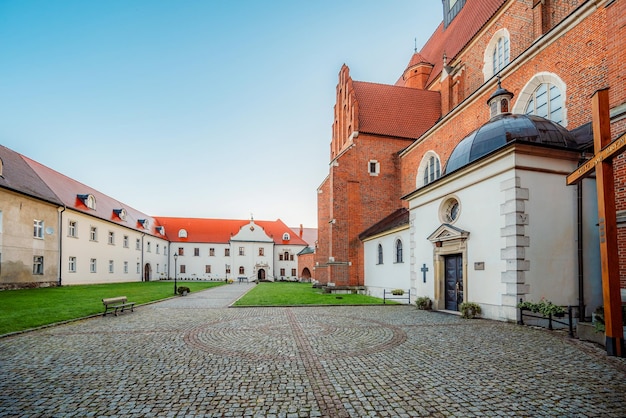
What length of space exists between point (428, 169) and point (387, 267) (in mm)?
6735

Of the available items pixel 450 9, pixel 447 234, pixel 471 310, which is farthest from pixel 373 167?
pixel 450 9

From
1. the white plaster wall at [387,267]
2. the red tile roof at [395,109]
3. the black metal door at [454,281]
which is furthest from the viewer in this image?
the red tile roof at [395,109]

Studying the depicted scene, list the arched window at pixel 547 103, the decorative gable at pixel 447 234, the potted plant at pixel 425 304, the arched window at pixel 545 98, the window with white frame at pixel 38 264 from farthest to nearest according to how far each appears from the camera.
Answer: the window with white frame at pixel 38 264 → the potted plant at pixel 425 304 → the arched window at pixel 547 103 → the arched window at pixel 545 98 → the decorative gable at pixel 447 234

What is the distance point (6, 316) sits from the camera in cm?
1077

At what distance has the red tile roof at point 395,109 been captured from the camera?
2446 centimetres

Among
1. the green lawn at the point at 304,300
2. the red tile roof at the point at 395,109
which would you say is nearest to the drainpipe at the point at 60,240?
the green lawn at the point at 304,300

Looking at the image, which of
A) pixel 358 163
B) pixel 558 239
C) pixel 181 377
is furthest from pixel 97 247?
pixel 558 239

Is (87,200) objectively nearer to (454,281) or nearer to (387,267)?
(387,267)

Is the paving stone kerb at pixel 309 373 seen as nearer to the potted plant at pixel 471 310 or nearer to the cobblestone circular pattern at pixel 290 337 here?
the cobblestone circular pattern at pixel 290 337

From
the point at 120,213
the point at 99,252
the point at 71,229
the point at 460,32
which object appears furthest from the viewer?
the point at 120,213

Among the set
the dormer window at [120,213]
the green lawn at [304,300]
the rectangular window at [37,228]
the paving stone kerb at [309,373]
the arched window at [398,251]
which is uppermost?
the dormer window at [120,213]

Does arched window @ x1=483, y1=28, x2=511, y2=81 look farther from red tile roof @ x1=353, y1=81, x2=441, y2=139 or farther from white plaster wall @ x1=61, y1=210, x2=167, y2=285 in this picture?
white plaster wall @ x1=61, y1=210, x2=167, y2=285

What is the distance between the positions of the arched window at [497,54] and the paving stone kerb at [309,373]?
15.6 m

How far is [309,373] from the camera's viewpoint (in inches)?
211
